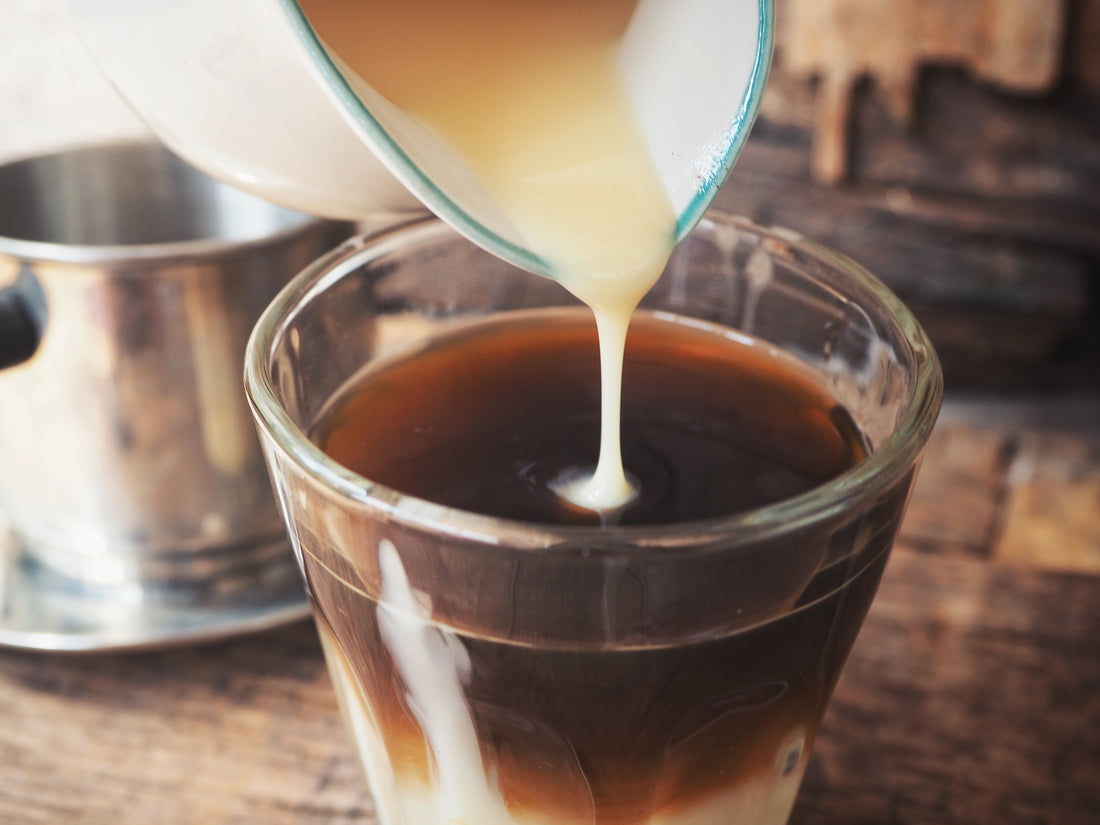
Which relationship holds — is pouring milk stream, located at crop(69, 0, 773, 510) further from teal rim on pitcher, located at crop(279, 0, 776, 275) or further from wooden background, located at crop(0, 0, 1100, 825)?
wooden background, located at crop(0, 0, 1100, 825)

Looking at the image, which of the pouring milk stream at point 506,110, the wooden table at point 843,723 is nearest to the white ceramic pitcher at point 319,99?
the pouring milk stream at point 506,110

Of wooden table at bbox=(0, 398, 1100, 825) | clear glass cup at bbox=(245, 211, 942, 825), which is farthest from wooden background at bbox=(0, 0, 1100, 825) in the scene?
clear glass cup at bbox=(245, 211, 942, 825)

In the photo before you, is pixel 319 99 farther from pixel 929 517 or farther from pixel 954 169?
pixel 954 169

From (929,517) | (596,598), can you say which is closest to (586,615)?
(596,598)

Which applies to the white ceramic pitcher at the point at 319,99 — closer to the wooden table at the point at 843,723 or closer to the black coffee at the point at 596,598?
the black coffee at the point at 596,598

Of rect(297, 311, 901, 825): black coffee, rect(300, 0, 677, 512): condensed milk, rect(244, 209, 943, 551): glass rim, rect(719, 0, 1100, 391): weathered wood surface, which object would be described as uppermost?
rect(300, 0, 677, 512): condensed milk

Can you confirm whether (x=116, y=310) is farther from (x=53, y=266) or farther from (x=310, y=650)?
(x=310, y=650)
